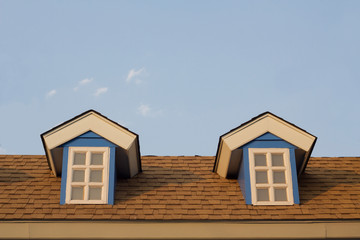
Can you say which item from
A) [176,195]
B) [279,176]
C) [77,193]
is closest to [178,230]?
[176,195]

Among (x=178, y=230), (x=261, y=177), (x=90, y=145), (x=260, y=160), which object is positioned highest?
(x=90, y=145)

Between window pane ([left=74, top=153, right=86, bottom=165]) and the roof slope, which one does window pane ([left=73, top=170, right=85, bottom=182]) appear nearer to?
Result: window pane ([left=74, top=153, right=86, bottom=165])

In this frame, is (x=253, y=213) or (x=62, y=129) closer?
(x=253, y=213)

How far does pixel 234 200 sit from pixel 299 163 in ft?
5.95

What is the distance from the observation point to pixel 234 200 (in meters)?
9.78

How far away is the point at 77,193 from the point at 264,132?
3.77 metres

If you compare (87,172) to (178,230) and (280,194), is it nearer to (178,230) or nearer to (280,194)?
(178,230)

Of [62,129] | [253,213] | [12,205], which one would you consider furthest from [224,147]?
[12,205]

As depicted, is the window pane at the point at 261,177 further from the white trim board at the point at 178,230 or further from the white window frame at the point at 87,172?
the white window frame at the point at 87,172

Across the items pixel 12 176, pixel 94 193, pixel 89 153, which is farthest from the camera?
pixel 12 176

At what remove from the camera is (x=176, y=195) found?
9.92 meters

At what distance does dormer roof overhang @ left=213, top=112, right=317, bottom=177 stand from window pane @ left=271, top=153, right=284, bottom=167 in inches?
13.4

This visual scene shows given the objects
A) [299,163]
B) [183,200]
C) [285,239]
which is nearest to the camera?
[285,239]

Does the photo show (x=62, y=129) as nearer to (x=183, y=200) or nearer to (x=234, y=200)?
(x=183, y=200)
